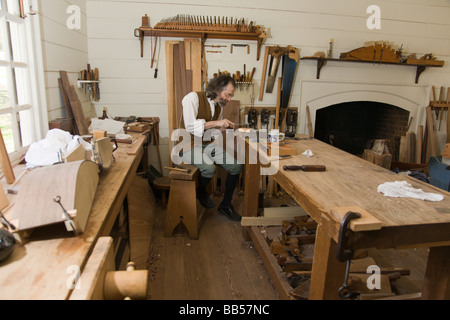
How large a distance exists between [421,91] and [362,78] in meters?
0.97

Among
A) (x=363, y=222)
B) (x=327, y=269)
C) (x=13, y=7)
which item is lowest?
(x=327, y=269)

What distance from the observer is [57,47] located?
2812 millimetres

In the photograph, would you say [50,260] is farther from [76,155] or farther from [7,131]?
[7,131]

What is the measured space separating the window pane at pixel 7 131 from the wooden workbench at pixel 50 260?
1.16 m

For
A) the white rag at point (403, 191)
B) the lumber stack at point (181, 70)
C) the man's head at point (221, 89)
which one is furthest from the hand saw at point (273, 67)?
the white rag at point (403, 191)

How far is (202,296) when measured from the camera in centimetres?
224

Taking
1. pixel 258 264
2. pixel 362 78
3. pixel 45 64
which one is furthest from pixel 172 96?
pixel 362 78

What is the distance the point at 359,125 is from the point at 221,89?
296 cm

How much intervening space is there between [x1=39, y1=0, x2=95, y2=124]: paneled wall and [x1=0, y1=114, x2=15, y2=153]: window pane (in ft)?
1.37

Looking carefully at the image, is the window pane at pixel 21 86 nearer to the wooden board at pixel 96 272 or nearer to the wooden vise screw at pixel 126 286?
the wooden board at pixel 96 272

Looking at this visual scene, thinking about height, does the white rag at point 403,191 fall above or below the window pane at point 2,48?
below

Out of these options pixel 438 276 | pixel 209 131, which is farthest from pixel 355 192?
pixel 209 131

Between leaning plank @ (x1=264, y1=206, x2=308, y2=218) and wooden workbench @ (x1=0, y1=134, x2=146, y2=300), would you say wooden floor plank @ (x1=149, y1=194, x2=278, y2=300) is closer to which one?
leaning plank @ (x1=264, y1=206, x2=308, y2=218)

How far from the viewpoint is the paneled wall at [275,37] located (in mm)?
3887
